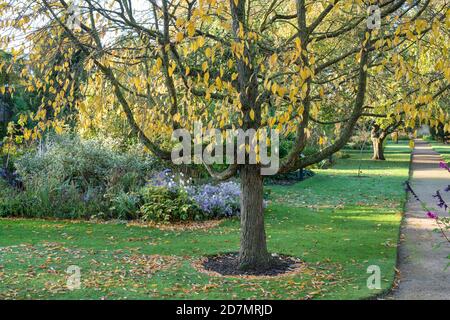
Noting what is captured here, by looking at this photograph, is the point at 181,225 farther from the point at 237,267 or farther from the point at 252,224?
the point at 252,224

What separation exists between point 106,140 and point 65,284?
8839mm

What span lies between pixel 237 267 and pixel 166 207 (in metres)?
4.10

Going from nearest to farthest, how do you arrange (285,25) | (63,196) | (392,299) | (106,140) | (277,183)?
(392,299) < (285,25) < (63,196) < (106,140) < (277,183)

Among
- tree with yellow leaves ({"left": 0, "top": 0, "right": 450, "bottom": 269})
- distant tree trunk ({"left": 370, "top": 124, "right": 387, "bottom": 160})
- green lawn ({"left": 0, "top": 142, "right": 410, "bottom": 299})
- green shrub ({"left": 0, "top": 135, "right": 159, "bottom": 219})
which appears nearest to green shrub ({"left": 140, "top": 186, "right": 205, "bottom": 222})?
green shrub ({"left": 0, "top": 135, "right": 159, "bottom": 219})

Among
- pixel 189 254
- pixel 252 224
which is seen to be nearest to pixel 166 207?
pixel 189 254

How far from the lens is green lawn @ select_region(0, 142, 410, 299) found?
629 centimetres

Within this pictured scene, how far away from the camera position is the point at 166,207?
11211mm

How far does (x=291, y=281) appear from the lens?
6734 millimetres

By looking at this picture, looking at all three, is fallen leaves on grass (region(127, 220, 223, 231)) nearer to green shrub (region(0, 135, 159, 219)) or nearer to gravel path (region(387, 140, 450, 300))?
green shrub (region(0, 135, 159, 219))

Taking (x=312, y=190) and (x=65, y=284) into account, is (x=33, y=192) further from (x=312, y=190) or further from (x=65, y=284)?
(x=312, y=190)

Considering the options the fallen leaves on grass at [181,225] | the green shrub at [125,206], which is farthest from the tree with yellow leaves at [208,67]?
the green shrub at [125,206]

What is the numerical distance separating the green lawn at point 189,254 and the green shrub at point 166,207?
662mm

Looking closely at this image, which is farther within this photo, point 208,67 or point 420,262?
point 420,262

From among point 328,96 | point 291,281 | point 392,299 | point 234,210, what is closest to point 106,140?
point 234,210
